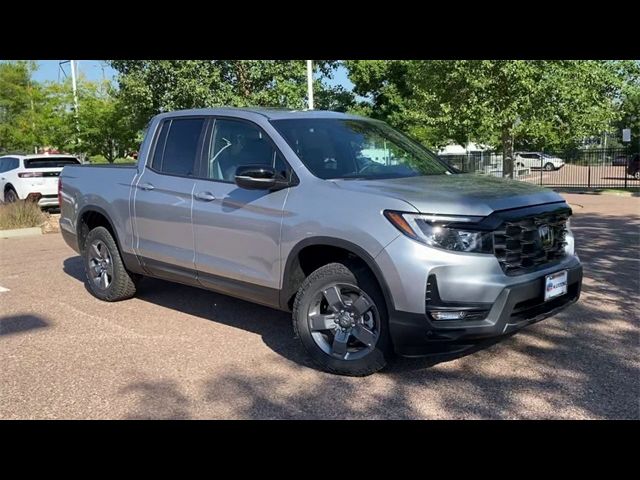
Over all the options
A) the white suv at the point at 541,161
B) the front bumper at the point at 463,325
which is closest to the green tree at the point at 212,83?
the front bumper at the point at 463,325

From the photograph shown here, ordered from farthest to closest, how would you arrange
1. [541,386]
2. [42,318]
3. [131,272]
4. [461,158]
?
[461,158] → [131,272] → [42,318] → [541,386]

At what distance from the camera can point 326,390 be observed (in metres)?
3.99

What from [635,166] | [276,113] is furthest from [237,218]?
[635,166]

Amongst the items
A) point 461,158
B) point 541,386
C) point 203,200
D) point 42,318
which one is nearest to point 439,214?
point 541,386

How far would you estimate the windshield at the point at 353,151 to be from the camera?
4664 millimetres

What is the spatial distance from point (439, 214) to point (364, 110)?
25.0 meters

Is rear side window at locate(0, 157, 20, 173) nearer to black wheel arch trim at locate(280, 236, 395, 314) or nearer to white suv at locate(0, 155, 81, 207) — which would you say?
white suv at locate(0, 155, 81, 207)

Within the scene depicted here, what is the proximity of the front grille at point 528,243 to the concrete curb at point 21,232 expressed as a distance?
1116 centimetres

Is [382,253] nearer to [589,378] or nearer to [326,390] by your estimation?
[326,390]

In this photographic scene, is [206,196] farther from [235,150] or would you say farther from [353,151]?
[353,151]

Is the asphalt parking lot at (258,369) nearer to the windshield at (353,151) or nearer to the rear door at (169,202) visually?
the rear door at (169,202)

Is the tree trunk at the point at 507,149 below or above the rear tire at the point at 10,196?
above

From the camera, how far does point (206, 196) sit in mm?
5016

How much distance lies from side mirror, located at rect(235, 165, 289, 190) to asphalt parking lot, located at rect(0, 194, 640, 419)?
1.35 m
